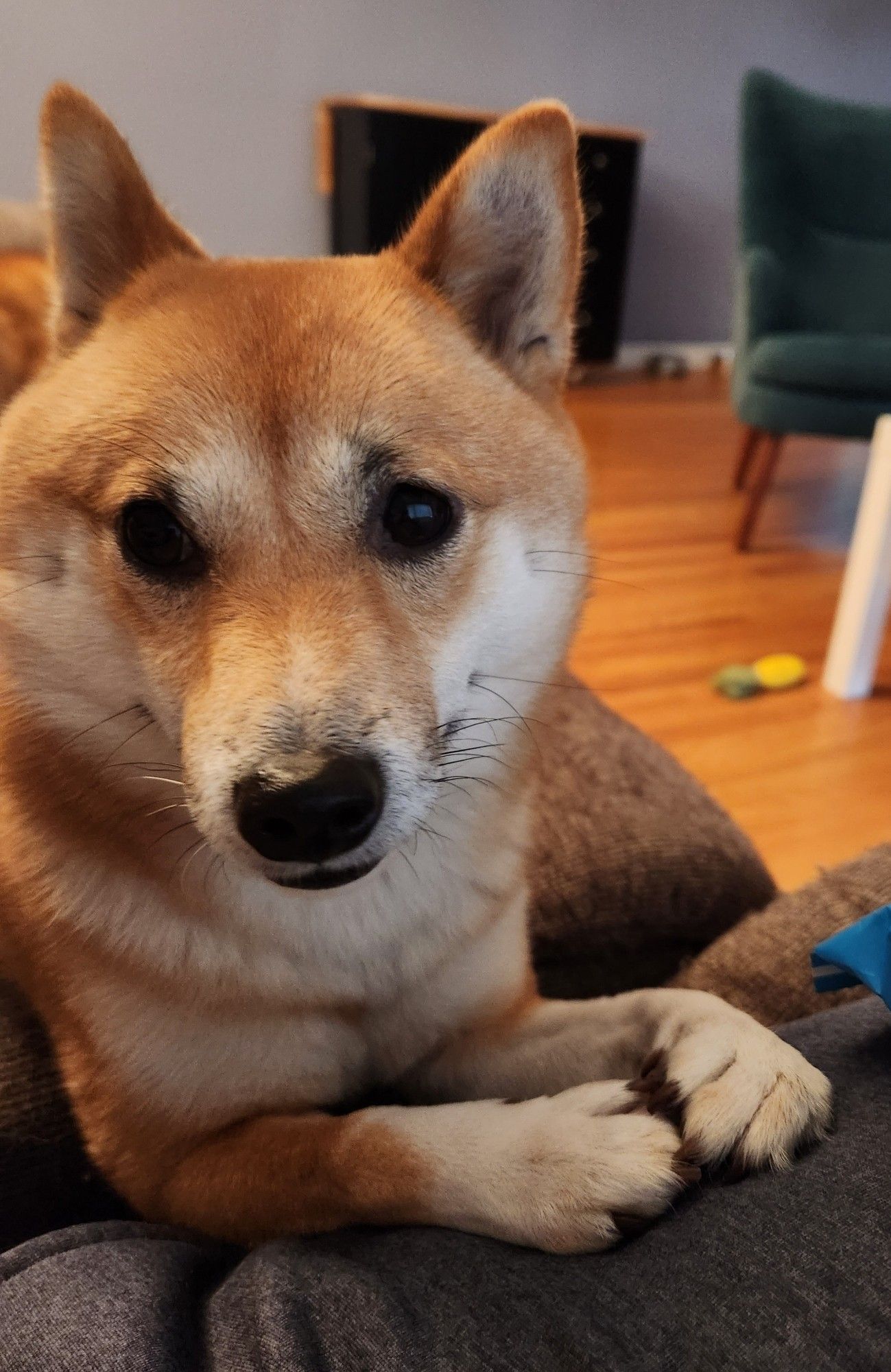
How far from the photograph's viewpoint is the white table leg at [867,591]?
2.46 m

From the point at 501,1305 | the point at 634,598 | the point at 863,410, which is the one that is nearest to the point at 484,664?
the point at 501,1305

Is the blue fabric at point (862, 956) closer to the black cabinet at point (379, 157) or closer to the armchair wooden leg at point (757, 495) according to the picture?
the armchair wooden leg at point (757, 495)

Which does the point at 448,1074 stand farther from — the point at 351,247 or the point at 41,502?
the point at 351,247

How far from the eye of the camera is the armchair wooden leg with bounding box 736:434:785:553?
11.8ft

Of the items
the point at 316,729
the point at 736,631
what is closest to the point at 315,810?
the point at 316,729

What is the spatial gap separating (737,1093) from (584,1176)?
148 mm

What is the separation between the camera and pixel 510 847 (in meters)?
1.11

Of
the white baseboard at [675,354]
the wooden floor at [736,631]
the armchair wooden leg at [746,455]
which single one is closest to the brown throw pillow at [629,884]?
the wooden floor at [736,631]

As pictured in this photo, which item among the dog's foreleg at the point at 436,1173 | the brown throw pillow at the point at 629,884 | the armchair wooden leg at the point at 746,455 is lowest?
the armchair wooden leg at the point at 746,455

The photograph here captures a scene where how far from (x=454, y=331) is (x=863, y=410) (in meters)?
2.71

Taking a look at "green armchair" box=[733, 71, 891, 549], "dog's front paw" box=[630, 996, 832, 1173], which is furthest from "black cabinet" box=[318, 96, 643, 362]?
"dog's front paw" box=[630, 996, 832, 1173]

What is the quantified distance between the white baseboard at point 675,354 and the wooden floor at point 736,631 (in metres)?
1.95

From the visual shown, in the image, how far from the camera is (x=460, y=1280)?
70cm

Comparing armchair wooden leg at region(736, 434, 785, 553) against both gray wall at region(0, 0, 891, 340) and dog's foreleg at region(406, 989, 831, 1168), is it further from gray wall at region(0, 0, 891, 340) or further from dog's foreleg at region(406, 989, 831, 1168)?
gray wall at region(0, 0, 891, 340)
